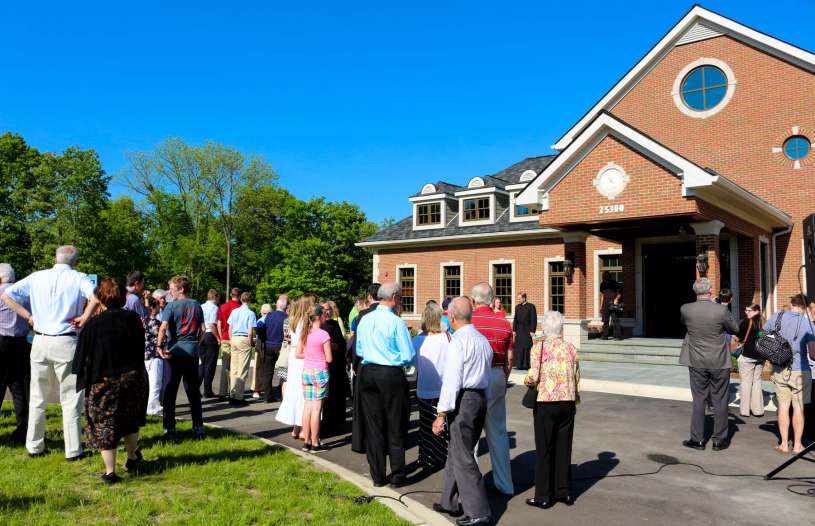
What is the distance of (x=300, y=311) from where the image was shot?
296 inches

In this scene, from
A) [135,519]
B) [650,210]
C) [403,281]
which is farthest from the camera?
[403,281]

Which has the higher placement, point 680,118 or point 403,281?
point 680,118

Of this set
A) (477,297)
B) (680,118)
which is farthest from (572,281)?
(477,297)

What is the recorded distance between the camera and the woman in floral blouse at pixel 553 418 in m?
5.36

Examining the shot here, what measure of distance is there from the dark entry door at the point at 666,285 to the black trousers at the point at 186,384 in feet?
50.7

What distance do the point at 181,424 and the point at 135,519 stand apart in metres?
3.98

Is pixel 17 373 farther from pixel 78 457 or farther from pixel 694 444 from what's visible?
pixel 694 444

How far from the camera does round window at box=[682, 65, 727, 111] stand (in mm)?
19484

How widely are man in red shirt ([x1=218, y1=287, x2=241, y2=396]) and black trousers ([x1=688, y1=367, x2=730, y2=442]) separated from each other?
766 cm

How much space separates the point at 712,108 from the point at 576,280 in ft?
26.2

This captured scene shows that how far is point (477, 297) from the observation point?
6.07 metres

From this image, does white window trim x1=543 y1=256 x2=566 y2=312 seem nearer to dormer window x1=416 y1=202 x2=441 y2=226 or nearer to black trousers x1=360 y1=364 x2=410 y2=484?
dormer window x1=416 y1=202 x2=441 y2=226

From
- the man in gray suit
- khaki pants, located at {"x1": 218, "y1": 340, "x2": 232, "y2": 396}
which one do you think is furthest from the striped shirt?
khaki pants, located at {"x1": 218, "y1": 340, "x2": 232, "y2": 396}

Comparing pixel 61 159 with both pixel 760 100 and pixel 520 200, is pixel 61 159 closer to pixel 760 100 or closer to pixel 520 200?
pixel 520 200
